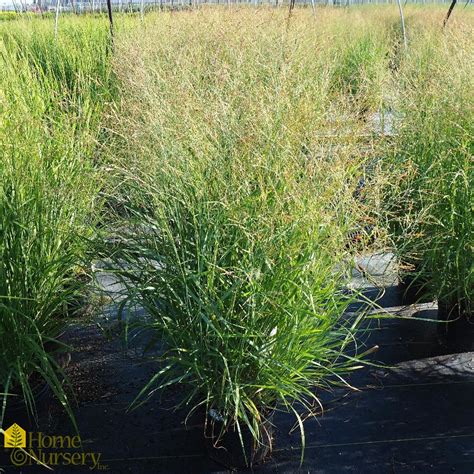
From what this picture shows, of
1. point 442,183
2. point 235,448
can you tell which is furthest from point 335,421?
point 442,183

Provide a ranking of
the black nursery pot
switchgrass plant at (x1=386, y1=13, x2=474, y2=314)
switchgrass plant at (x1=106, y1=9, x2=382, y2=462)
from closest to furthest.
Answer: switchgrass plant at (x1=106, y1=9, x2=382, y2=462)
the black nursery pot
switchgrass plant at (x1=386, y1=13, x2=474, y2=314)

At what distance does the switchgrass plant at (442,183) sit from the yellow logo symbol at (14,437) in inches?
56.7

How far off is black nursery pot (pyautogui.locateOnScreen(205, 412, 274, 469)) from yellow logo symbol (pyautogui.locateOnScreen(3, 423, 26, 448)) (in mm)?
623

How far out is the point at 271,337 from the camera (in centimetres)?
179

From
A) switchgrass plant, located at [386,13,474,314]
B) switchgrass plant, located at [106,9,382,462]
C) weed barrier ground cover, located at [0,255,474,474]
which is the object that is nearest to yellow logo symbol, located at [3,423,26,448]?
weed barrier ground cover, located at [0,255,474,474]

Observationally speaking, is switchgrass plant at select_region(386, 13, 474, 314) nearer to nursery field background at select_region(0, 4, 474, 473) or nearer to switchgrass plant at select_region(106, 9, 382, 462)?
nursery field background at select_region(0, 4, 474, 473)

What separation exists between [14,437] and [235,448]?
0.74m

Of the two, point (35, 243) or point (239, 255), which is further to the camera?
point (35, 243)

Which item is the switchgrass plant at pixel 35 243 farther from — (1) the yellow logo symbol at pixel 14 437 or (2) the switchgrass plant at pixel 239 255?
(2) the switchgrass plant at pixel 239 255

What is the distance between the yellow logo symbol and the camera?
2.01 metres

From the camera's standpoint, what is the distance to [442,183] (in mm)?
2488

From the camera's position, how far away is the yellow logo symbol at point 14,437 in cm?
201

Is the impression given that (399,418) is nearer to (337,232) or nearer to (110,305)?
(337,232)

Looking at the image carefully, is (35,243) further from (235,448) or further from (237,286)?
(235,448)
